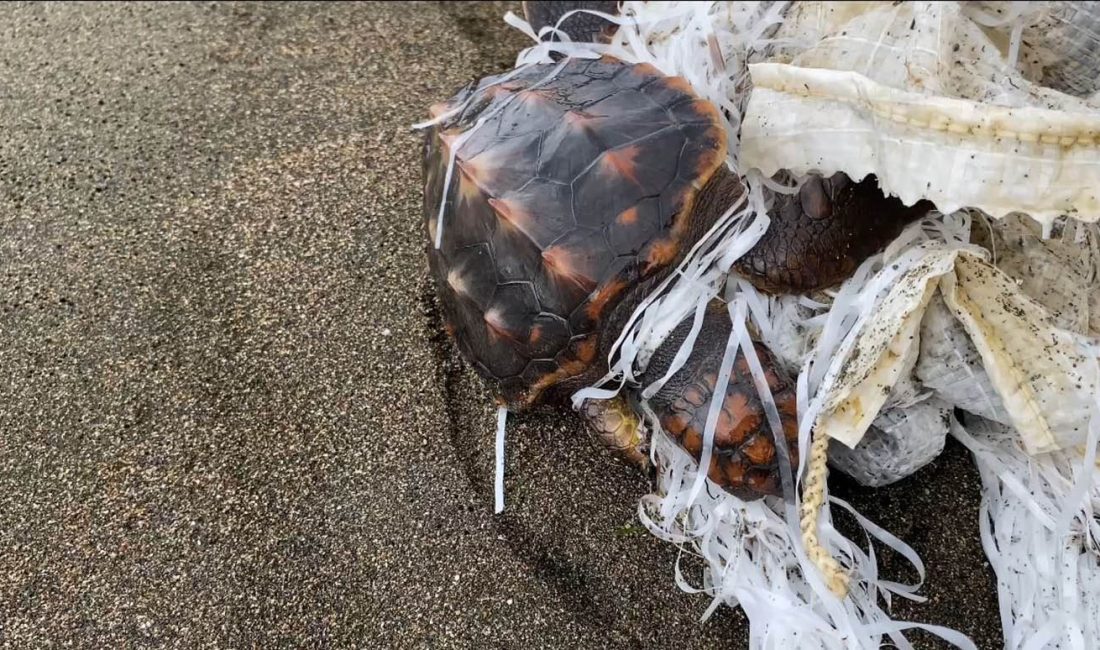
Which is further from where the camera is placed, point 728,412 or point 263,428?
point 263,428

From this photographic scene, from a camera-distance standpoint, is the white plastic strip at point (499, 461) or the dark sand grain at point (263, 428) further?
the white plastic strip at point (499, 461)

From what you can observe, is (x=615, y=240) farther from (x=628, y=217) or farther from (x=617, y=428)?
(x=617, y=428)

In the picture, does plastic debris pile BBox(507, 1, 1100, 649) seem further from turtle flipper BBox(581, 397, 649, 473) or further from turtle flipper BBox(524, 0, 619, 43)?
turtle flipper BBox(524, 0, 619, 43)

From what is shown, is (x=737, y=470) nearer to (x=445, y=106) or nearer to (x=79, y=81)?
(x=445, y=106)

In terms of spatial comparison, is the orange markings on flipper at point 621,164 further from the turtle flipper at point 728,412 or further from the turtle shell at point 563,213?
the turtle flipper at point 728,412

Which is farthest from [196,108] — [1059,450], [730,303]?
[1059,450]

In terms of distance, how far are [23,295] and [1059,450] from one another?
2022mm

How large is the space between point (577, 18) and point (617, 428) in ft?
3.37

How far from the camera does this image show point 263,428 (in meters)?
1.54

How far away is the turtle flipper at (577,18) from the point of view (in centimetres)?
190

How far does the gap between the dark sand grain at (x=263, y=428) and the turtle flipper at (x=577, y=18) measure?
43 centimetres

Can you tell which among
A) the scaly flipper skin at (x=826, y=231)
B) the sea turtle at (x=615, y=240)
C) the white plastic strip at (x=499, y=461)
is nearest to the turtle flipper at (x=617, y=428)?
the sea turtle at (x=615, y=240)

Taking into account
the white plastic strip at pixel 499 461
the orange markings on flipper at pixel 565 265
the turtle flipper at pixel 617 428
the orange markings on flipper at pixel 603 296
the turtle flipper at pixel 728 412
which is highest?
the orange markings on flipper at pixel 565 265

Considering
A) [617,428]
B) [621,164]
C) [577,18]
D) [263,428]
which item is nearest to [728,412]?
[617,428]
